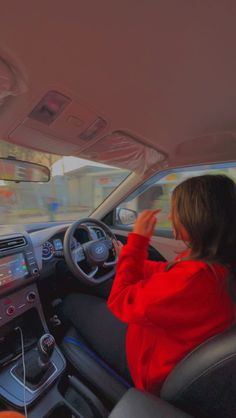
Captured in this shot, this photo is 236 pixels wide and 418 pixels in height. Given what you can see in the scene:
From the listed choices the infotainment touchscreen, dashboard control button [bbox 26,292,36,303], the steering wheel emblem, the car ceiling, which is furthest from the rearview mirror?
dashboard control button [bbox 26,292,36,303]

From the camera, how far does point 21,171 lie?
1.74 meters

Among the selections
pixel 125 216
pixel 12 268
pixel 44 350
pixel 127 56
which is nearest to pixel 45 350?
pixel 44 350

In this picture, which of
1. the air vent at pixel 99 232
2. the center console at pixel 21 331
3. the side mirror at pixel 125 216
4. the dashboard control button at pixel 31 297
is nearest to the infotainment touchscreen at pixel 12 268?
the center console at pixel 21 331

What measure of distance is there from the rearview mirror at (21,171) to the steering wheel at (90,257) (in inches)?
17.1

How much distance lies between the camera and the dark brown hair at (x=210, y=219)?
2.72 feet

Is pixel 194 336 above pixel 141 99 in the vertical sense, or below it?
below

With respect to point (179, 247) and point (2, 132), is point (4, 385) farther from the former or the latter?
point (179, 247)

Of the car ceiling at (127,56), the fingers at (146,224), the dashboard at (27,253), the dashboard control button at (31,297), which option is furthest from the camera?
the dashboard control button at (31,297)

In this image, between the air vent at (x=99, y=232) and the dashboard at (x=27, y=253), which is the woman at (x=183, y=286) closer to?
the dashboard at (x=27, y=253)

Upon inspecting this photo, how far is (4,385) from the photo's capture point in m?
1.28

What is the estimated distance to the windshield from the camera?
6.21ft

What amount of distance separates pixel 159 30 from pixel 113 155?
1.14m

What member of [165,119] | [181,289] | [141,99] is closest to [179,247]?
[165,119]

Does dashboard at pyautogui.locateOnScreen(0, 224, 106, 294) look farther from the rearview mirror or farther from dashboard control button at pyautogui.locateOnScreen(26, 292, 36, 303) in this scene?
the rearview mirror
